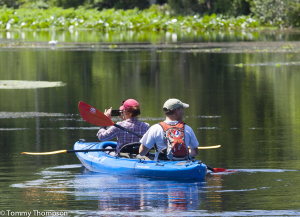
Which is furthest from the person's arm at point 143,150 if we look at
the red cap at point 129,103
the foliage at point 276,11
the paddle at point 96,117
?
the foliage at point 276,11

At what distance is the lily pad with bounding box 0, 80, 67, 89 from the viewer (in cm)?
1803

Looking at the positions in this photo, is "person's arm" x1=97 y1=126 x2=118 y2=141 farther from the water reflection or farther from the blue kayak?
the water reflection

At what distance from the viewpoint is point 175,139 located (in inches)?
304

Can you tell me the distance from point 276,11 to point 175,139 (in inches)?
2052

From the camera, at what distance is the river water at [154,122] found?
6.84 meters

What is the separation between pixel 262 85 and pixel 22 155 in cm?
1007

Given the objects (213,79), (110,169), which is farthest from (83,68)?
(110,169)

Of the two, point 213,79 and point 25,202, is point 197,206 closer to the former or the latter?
point 25,202

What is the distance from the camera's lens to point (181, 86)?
18.1 meters

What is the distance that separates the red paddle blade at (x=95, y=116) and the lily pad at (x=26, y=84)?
29.4 feet

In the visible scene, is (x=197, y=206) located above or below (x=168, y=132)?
below

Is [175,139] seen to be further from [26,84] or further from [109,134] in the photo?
[26,84]

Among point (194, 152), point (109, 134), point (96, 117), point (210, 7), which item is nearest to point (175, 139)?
point (194, 152)

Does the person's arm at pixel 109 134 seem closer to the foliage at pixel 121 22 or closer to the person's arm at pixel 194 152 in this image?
the person's arm at pixel 194 152
